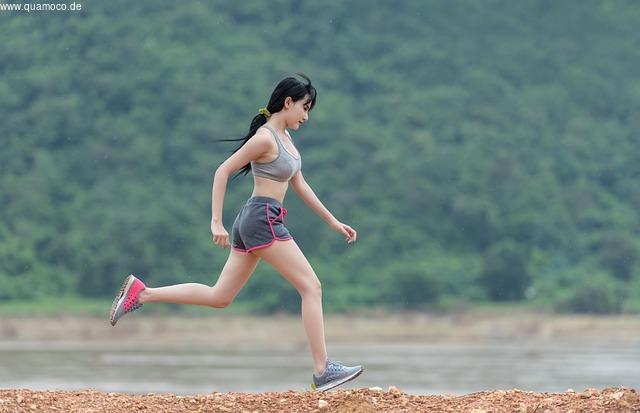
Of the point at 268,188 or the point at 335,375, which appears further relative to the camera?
the point at 335,375

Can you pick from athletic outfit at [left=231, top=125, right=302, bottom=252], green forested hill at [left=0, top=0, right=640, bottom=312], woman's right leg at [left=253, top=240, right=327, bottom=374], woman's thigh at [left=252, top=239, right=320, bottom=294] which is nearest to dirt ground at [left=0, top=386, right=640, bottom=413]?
woman's right leg at [left=253, top=240, right=327, bottom=374]

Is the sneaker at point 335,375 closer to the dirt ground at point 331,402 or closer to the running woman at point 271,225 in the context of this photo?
the running woman at point 271,225

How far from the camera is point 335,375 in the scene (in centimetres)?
762

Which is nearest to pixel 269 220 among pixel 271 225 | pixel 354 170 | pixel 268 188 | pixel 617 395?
pixel 271 225

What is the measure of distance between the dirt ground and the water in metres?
14.0

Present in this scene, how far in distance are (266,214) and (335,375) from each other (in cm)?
97

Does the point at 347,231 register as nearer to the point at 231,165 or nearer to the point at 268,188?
the point at 268,188

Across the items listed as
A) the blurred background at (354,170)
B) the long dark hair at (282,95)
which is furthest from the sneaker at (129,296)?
the blurred background at (354,170)

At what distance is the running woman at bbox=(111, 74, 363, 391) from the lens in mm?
7406

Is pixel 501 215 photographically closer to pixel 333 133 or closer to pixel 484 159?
pixel 484 159

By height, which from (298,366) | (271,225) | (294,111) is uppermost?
(298,366)

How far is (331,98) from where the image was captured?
2692 inches

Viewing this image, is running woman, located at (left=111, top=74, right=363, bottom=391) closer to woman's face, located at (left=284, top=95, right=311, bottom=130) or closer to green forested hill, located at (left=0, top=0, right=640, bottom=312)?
woman's face, located at (left=284, top=95, right=311, bottom=130)

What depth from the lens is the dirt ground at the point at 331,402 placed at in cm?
699
